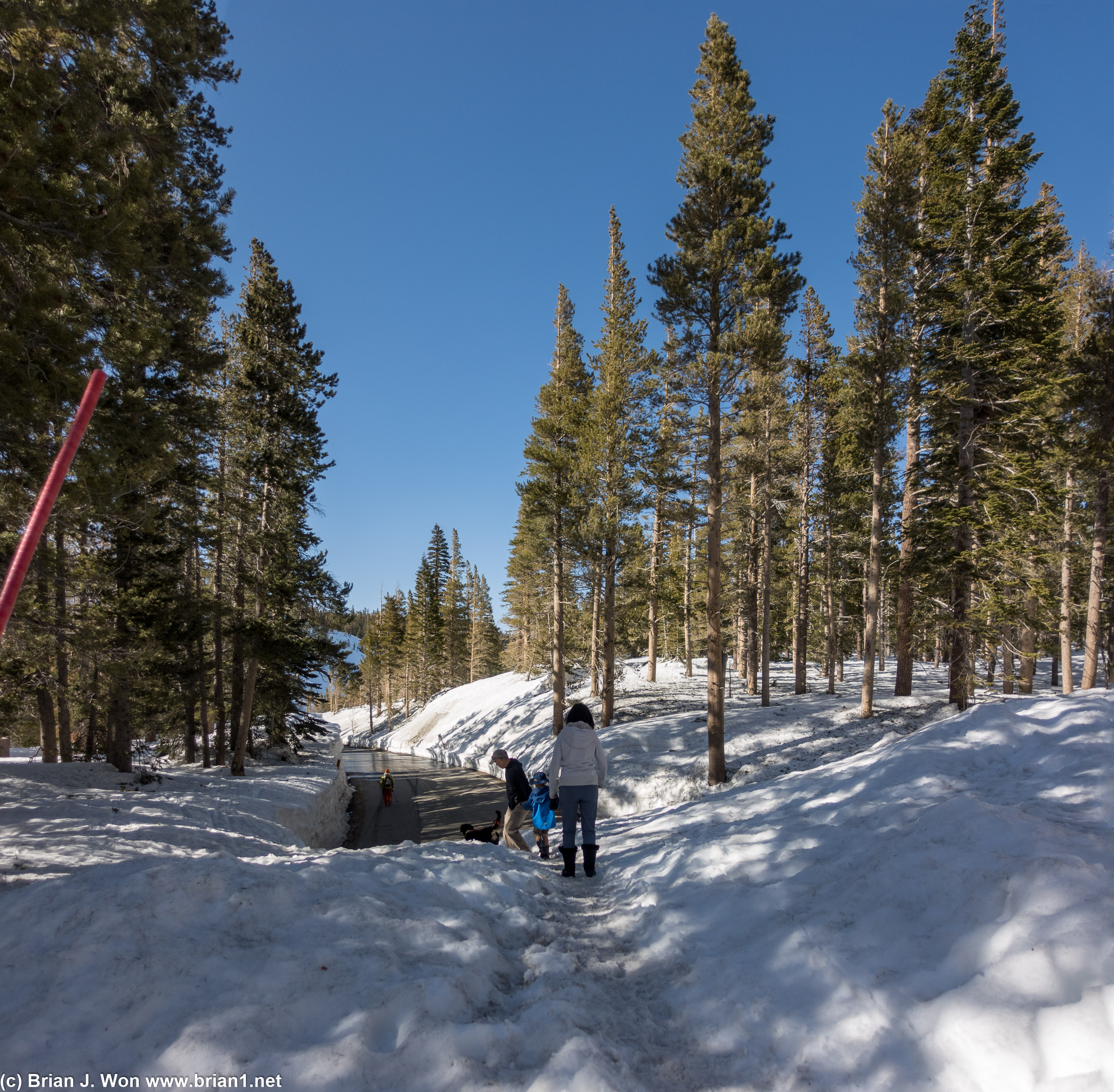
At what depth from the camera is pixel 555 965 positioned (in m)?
3.90

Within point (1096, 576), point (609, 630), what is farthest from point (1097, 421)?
point (609, 630)

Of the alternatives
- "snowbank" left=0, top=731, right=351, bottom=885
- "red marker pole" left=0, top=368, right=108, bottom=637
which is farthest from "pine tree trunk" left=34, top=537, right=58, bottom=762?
"red marker pole" left=0, top=368, right=108, bottom=637

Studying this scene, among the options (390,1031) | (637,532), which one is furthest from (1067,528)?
(390,1031)

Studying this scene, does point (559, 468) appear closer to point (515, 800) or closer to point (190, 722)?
point (515, 800)

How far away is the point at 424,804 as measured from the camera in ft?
72.0

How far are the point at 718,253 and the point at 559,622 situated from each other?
1446 centimetres

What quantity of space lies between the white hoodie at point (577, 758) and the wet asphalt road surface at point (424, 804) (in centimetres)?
753

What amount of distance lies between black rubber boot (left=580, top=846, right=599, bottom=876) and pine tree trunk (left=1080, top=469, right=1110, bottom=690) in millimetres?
19119

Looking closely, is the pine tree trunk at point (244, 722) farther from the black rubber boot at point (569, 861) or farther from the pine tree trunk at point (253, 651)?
the black rubber boot at point (569, 861)

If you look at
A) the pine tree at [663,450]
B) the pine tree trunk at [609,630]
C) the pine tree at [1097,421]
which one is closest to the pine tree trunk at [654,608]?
the pine tree at [663,450]

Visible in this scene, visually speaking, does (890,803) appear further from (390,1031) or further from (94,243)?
(94,243)

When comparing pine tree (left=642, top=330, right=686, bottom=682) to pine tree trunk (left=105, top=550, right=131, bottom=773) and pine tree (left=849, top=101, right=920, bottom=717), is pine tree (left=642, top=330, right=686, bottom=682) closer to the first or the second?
pine tree (left=849, top=101, right=920, bottom=717)

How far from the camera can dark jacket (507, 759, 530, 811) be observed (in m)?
8.23

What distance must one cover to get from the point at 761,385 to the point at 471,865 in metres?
18.6
